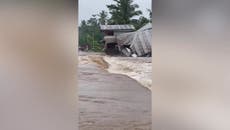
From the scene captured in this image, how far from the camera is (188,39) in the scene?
2344 mm

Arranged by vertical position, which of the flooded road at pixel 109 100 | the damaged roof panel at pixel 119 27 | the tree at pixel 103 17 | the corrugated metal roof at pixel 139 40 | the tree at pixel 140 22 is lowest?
the flooded road at pixel 109 100

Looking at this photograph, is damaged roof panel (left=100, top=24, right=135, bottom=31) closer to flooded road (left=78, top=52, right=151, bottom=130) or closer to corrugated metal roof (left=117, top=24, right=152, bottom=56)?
corrugated metal roof (left=117, top=24, right=152, bottom=56)

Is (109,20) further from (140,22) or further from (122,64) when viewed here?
(122,64)

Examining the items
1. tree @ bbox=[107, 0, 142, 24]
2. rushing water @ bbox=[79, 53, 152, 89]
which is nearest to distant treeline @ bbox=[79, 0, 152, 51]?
tree @ bbox=[107, 0, 142, 24]

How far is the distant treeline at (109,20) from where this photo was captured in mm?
2744

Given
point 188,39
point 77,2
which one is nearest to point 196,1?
point 188,39

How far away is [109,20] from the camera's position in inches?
110

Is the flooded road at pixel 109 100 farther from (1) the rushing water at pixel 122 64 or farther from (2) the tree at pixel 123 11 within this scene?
(2) the tree at pixel 123 11

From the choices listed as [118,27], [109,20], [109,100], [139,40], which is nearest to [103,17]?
[109,20]

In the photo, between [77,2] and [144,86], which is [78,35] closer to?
[77,2]

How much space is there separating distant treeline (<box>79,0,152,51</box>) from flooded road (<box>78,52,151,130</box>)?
0.15m

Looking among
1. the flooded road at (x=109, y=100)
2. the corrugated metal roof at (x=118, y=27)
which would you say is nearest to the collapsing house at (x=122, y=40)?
the corrugated metal roof at (x=118, y=27)

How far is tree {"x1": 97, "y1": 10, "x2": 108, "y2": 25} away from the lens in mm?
2756

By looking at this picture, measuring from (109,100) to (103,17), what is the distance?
83 cm
